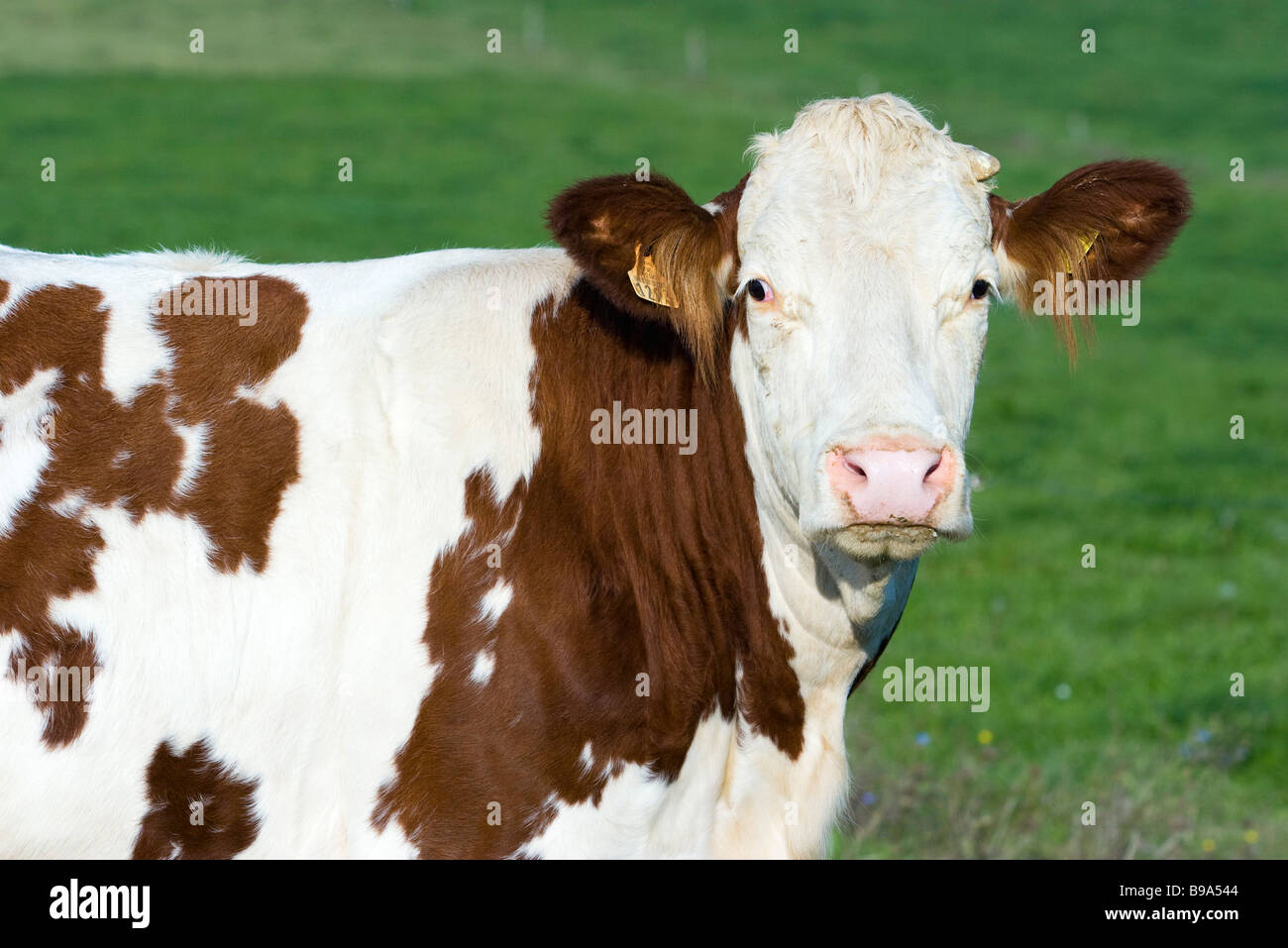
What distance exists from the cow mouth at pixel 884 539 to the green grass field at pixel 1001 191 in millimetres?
2603

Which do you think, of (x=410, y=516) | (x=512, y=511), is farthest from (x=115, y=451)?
(x=512, y=511)

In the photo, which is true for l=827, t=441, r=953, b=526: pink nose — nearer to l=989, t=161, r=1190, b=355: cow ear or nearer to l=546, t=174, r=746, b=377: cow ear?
l=546, t=174, r=746, b=377: cow ear

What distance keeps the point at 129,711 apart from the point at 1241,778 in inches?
243

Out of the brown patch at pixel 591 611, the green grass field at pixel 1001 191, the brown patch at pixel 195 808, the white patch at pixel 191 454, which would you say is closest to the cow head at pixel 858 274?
the brown patch at pixel 591 611

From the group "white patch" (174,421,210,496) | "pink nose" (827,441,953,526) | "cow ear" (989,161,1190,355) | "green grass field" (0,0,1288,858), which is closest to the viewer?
"pink nose" (827,441,953,526)

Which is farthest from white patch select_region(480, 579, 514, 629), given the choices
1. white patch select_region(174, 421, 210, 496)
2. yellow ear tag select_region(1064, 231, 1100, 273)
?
yellow ear tag select_region(1064, 231, 1100, 273)

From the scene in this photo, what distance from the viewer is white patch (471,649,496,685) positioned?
405cm

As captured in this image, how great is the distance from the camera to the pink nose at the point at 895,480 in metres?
3.73

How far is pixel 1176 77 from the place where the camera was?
37.8 metres

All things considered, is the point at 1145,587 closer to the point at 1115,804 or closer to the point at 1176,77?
the point at 1115,804

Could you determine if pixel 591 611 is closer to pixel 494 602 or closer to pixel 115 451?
pixel 494 602

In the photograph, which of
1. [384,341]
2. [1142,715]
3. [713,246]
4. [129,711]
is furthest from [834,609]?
[1142,715]

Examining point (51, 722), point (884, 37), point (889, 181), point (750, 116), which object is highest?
point (884, 37)

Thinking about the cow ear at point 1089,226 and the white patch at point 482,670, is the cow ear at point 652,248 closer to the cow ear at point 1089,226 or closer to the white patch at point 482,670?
the cow ear at point 1089,226
